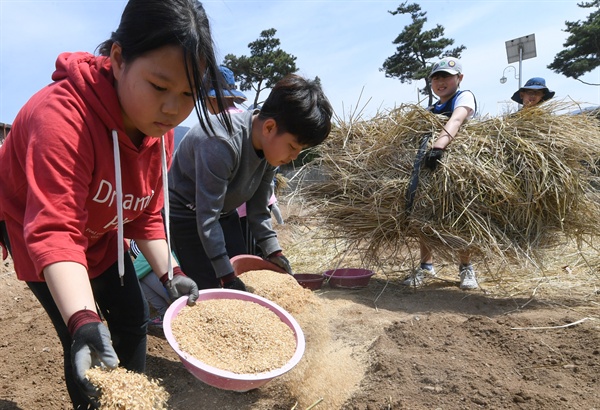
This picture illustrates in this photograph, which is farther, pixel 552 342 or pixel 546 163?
pixel 546 163

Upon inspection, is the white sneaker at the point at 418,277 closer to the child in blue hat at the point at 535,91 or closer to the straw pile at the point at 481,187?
the straw pile at the point at 481,187

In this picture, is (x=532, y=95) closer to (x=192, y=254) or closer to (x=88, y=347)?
(x=192, y=254)

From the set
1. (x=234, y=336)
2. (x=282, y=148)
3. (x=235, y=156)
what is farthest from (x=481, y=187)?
(x=234, y=336)

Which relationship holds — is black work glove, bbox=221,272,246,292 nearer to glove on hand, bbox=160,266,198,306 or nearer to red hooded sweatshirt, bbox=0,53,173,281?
glove on hand, bbox=160,266,198,306

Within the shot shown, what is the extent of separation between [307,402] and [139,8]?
153 cm

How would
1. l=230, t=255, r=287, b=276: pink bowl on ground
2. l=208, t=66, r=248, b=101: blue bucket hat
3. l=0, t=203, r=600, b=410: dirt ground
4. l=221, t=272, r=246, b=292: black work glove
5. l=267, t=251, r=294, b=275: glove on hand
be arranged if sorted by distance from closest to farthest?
l=208, t=66, r=248, b=101: blue bucket hat → l=0, t=203, r=600, b=410: dirt ground → l=221, t=272, r=246, b=292: black work glove → l=230, t=255, r=287, b=276: pink bowl on ground → l=267, t=251, r=294, b=275: glove on hand

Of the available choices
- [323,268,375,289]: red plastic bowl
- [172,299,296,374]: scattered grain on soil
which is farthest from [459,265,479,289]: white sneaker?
[172,299,296,374]: scattered grain on soil

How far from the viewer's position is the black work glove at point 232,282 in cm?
238

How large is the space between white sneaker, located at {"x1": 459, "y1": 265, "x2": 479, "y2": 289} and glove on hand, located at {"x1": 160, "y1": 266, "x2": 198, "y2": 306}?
237 cm

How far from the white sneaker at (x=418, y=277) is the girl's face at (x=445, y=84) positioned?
1285mm

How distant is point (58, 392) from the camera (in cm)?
233

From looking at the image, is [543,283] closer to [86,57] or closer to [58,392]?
[58,392]

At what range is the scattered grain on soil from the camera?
171 cm

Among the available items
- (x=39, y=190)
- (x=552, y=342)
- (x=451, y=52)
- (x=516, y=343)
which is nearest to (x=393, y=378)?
(x=516, y=343)
